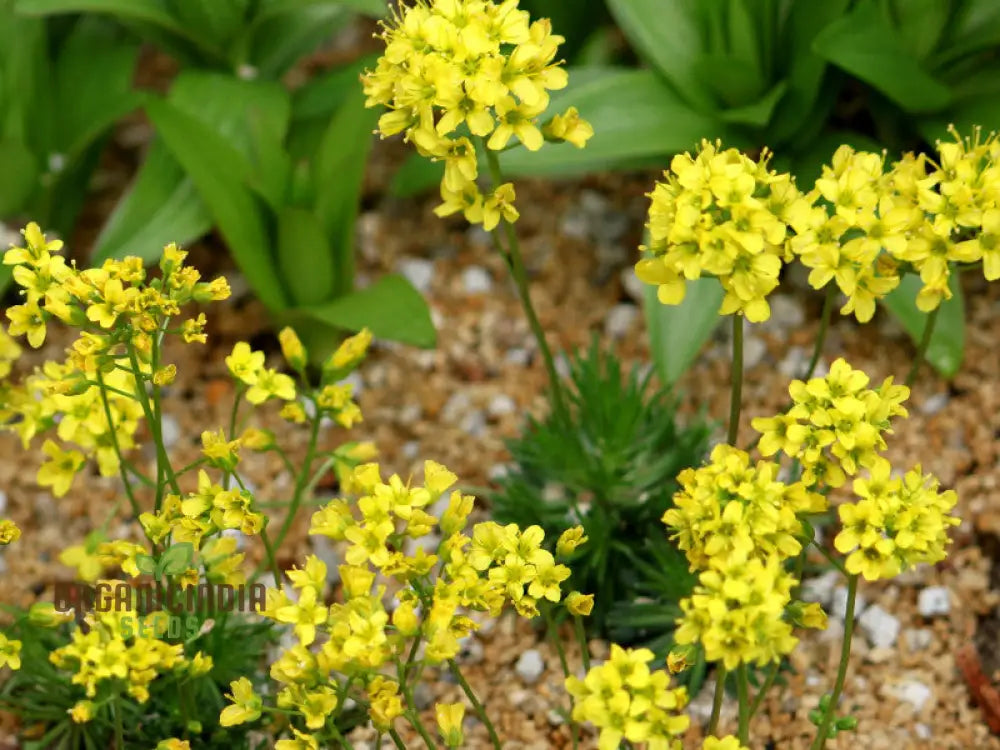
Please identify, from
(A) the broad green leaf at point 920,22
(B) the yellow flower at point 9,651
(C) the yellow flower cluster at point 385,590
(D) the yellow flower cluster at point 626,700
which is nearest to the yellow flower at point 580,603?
(C) the yellow flower cluster at point 385,590

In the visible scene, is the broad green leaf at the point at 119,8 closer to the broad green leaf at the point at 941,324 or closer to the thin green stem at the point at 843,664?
the broad green leaf at the point at 941,324

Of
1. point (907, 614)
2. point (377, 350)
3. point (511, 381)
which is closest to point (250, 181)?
point (377, 350)

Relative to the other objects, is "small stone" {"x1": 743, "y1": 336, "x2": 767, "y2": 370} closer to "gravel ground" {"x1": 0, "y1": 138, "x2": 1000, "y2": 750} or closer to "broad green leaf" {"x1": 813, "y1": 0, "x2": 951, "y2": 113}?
"gravel ground" {"x1": 0, "y1": 138, "x2": 1000, "y2": 750}

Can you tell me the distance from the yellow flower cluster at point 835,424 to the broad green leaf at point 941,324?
780mm

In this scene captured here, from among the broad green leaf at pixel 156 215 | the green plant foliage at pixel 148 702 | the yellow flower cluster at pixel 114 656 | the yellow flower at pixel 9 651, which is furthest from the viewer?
the broad green leaf at pixel 156 215

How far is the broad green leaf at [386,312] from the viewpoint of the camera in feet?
6.83

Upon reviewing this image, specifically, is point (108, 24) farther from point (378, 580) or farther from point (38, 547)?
point (378, 580)

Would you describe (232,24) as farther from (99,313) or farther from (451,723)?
(451,723)

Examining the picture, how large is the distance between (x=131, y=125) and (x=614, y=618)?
167 cm

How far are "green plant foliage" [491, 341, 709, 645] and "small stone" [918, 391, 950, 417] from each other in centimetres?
47

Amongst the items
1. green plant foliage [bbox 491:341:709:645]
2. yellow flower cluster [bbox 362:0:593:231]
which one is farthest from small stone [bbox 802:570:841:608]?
yellow flower cluster [bbox 362:0:593:231]

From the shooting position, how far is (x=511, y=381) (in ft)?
7.70

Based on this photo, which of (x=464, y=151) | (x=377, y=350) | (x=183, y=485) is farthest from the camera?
(x=377, y=350)

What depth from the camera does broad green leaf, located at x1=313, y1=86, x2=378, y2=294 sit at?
7.31 ft
